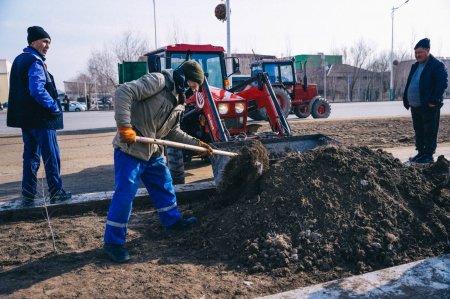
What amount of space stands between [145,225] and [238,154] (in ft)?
4.29

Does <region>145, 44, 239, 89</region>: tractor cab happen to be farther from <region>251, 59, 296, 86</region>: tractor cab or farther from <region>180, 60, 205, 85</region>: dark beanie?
<region>251, 59, 296, 86</region>: tractor cab

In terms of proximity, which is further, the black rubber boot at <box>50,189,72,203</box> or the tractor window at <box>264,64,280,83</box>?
the tractor window at <box>264,64,280,83</box>

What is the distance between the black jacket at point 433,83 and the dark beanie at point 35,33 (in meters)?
5.57

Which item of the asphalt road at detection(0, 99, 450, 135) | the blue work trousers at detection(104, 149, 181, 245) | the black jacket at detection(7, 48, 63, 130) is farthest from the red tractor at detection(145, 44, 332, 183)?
the asphalt road at detection(0, 99, 450, 135)

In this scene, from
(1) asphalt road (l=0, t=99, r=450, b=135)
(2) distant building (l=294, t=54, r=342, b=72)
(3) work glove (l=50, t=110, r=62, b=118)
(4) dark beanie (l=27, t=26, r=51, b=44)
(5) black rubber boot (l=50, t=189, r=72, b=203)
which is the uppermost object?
(2) distant building (l=294, t=54, r=342, b=72)

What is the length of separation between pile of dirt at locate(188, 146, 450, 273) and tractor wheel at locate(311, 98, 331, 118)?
Result: 12.4 m

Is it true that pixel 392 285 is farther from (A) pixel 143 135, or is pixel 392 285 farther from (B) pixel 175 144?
(A) pixel 143 135

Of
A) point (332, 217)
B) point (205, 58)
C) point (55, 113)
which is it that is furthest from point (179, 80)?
point (205, 58)

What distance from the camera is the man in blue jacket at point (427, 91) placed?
20.4 feet

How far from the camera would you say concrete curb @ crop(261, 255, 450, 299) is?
2693 mm

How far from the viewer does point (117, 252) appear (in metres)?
3.36

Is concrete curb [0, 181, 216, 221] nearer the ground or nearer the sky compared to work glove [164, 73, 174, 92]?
nearer the ground

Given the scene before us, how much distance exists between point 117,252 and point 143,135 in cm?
105

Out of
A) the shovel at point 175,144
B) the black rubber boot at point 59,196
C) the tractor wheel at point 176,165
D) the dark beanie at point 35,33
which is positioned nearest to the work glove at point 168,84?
the shovel at point 175,144
